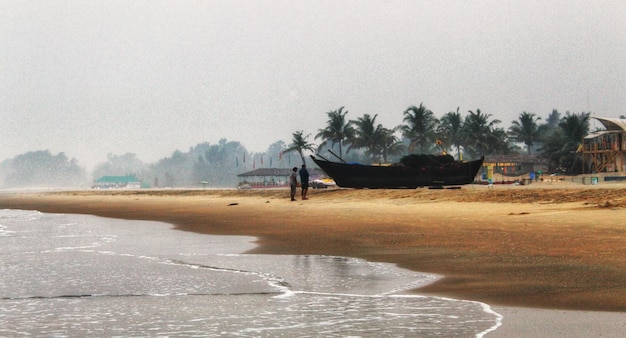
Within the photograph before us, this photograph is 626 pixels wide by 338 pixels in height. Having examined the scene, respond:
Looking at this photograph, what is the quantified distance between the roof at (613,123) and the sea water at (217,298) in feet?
230

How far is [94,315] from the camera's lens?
836cm

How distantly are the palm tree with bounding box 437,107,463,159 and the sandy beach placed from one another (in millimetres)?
82081

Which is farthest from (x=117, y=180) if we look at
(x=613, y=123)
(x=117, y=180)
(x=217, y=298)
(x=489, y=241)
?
(x=217, y=298)

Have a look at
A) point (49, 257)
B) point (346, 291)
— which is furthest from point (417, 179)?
point (346, 291)

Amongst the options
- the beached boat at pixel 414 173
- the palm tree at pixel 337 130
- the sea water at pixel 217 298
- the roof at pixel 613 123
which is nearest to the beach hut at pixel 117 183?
the palm tree at pixel 337 130

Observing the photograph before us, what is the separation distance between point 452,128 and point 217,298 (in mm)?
109271

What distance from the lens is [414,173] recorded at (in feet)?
149

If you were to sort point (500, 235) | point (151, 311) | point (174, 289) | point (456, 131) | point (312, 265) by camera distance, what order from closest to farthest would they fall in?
point (151, 311) < point (174, 289) < point (312, 265) < point (500, 235) < point (456, 131)

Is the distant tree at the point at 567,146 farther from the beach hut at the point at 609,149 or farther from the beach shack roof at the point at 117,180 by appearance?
the beach shack roof at the point at 117,180

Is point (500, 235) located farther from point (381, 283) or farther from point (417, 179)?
point (417, 179)

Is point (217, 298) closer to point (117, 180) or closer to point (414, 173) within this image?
point (414, 173)

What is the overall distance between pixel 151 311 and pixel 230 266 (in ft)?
14.3

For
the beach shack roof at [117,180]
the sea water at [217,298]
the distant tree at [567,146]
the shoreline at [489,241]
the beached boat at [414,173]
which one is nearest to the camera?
the sea water at [217,298]

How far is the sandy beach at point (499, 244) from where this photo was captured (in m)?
8.55
